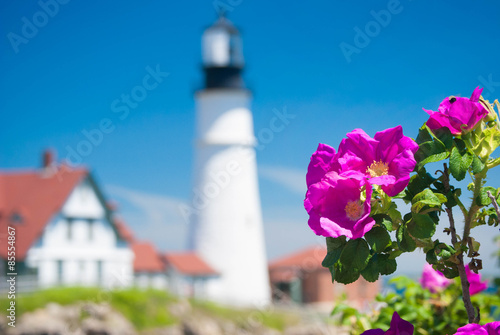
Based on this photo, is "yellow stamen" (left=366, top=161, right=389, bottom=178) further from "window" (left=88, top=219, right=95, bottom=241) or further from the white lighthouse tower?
the white lighthouse tower

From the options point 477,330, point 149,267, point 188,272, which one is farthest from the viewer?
point 149,267

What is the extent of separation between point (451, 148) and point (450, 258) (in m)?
0.27

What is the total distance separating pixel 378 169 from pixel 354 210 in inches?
5.5

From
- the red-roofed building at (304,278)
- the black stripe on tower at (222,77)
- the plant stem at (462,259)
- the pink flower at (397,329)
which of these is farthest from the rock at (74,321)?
the plant stem at (462,259)

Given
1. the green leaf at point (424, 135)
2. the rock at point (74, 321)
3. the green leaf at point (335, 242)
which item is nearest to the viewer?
the green leaf at point (335, 242)

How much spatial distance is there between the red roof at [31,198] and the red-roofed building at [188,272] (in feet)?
19.8

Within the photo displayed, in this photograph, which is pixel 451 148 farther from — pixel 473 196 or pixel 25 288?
pixel 25 288

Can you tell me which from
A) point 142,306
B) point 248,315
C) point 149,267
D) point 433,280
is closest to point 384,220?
point 433,280

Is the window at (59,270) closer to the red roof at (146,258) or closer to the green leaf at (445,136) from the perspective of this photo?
the red roof at (146,258)

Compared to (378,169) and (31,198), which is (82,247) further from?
(378,169)

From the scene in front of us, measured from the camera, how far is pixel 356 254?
1.51 meters

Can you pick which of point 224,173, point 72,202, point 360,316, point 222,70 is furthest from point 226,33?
point 360,316

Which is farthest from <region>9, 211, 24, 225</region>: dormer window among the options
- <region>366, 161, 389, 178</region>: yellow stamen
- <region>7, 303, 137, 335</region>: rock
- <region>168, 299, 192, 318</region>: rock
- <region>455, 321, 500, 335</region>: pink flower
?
<region>455, 321, 500, 335</region>: pink flower

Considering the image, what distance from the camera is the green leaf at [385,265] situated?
155cm
